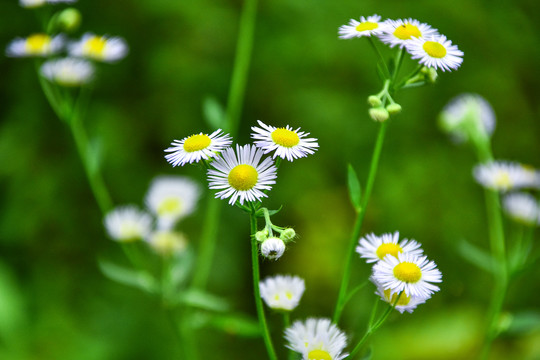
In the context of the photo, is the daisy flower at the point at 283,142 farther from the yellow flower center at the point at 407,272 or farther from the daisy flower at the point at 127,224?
the daisy flower at the point at 127,224

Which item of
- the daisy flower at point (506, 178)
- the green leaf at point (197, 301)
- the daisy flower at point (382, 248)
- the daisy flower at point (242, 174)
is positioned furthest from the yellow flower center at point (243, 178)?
the daisy flower at point (506, 178)

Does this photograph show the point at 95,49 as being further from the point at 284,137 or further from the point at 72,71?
the point at 284,137

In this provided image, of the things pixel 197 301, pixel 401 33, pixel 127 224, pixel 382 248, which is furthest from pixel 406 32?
pixel 127 224

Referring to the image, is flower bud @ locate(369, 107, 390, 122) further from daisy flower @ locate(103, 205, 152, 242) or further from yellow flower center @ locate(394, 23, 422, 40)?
daisy flower @ locate(103, 205, 152, 242)

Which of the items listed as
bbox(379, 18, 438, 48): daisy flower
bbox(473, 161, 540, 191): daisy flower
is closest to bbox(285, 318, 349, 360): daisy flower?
bbox(379, 18, 438, 48): daisy flower

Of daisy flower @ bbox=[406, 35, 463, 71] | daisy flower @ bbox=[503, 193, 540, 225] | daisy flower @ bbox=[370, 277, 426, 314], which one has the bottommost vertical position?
daisy flower @ bbox=[370, 277, 426, 314]
